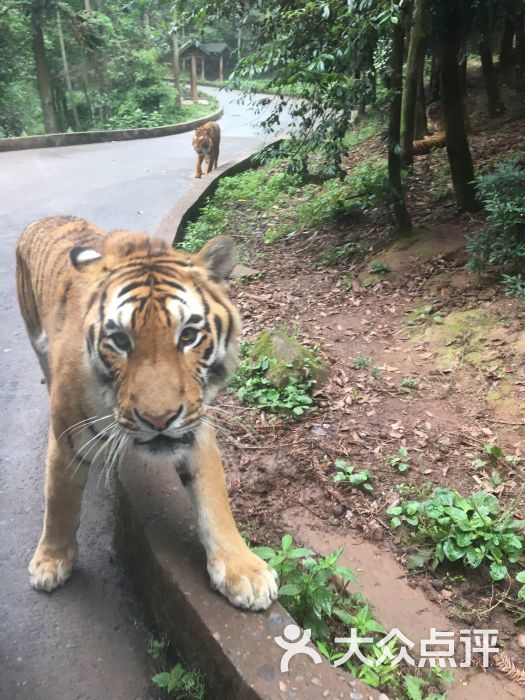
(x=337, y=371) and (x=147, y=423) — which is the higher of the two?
(x=147, y=423)

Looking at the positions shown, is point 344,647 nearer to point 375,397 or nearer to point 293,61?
point 375,397

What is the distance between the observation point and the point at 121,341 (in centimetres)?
222

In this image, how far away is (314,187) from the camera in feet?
33.9

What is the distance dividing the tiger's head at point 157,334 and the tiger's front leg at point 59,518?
0.41 meters

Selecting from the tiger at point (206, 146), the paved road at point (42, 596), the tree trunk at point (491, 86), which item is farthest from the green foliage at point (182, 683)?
the tiger at point (206, 146)

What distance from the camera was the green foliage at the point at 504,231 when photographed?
5.13m

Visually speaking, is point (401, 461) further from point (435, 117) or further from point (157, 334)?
point (435, 117)

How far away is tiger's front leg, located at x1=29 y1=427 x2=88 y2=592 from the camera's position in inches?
104

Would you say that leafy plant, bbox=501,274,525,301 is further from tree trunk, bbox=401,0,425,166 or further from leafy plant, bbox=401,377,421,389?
tree trunk, bbox=401,0,425,166

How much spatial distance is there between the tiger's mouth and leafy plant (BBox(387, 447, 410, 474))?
1.84m

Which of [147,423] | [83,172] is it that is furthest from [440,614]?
[83,172]

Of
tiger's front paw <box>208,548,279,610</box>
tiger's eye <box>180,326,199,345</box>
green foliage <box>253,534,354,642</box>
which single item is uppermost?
tiger's eye <box>180,326,199,345</box>

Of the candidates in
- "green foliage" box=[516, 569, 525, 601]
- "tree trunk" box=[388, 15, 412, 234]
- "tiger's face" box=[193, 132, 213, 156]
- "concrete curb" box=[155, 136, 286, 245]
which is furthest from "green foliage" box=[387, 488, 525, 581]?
"tiger's face" box=[193, 132, 213, 156]

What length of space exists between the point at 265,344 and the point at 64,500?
7.61ft
